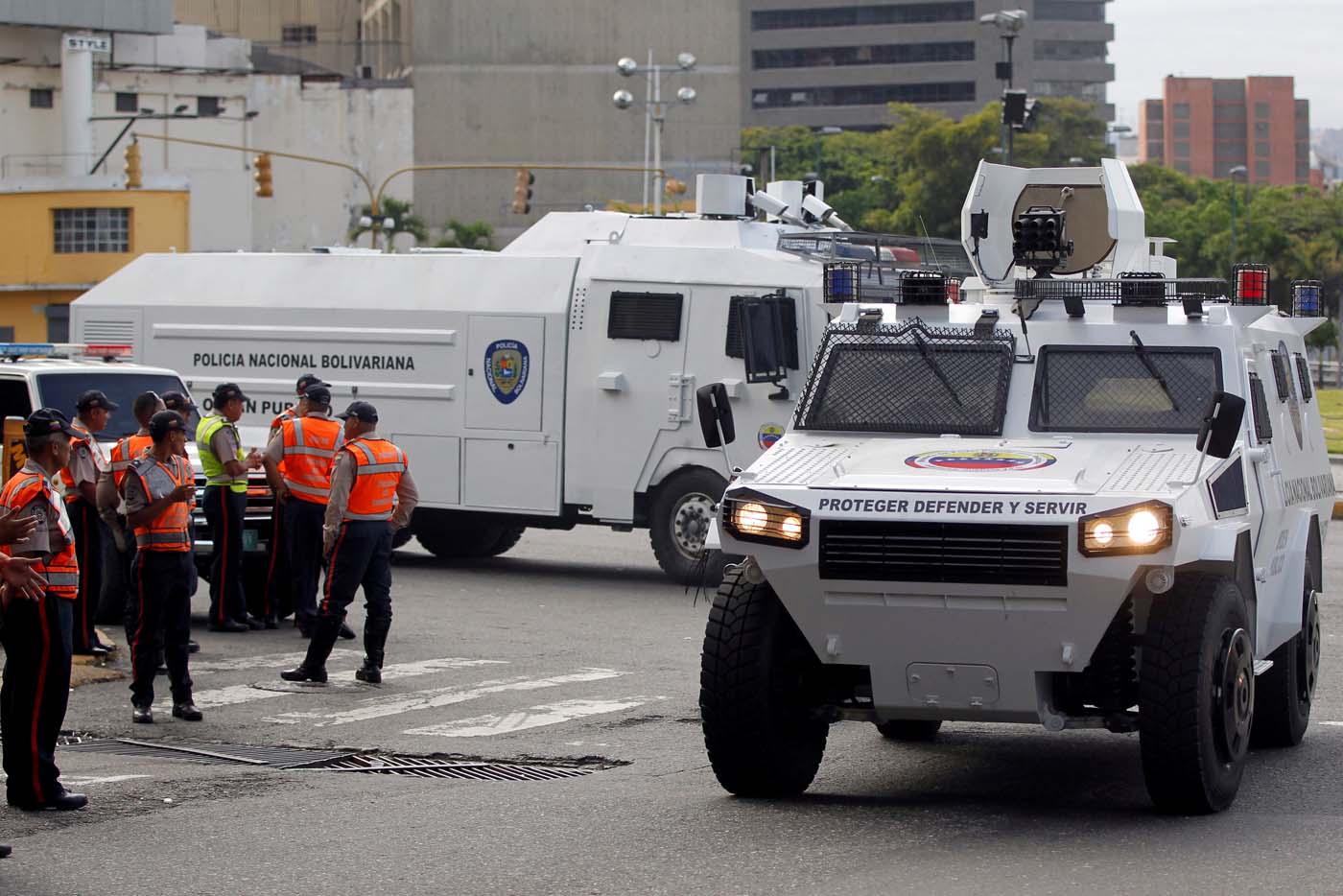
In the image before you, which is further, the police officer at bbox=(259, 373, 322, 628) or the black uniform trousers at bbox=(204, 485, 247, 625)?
the police officer at bbox=(259, 373, 322, 628)

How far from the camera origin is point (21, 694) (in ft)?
26.9

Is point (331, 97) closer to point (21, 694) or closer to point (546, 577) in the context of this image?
point (546, 577)

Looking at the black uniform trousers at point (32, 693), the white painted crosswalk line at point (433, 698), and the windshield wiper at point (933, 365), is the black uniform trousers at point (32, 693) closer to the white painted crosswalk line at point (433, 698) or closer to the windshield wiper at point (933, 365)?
the white painted crosswalk line at point (433, 698)

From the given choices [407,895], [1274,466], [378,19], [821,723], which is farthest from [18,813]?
[378,19]

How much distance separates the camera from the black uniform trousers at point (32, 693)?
322 inches

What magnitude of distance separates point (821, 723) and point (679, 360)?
8.51 meters

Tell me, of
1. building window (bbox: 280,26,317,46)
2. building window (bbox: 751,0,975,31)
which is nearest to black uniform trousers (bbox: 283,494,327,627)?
building window (bbox: 280,26,317,46)

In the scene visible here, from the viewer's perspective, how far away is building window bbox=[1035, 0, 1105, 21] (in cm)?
14050

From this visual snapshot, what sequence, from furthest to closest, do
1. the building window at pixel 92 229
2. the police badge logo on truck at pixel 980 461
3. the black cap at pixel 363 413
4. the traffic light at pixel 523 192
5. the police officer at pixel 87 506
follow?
the building window at pixel 92 229 → the traffic light at pixel 523 192 → the black cap at pixel 363 413 → the police officer at pixel 87 506 → the police badge logo on truck at pixel 980 461

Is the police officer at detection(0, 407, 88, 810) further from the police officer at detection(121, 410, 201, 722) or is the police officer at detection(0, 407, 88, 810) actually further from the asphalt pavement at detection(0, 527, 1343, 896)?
the police officer at detection(121, 410, 201, 722)

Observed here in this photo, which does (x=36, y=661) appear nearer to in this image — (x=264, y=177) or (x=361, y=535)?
(x=361, y=535)

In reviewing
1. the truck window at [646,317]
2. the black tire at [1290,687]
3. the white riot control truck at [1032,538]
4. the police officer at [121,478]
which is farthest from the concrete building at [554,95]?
the white riot control truck at [1032,538]

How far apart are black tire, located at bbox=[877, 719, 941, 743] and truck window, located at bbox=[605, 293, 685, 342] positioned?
7134 millimetres

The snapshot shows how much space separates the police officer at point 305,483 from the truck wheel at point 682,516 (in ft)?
12.6
